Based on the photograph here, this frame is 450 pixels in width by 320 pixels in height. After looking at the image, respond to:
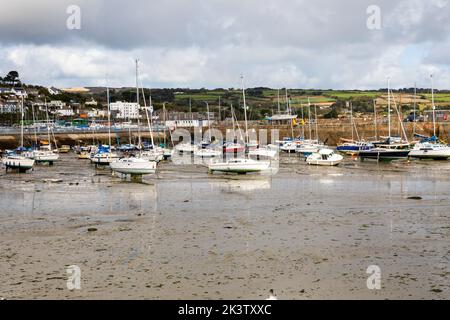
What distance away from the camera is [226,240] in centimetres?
1864

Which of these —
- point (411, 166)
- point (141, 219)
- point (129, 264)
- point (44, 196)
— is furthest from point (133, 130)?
point (129, 264)

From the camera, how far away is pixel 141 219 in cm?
2289

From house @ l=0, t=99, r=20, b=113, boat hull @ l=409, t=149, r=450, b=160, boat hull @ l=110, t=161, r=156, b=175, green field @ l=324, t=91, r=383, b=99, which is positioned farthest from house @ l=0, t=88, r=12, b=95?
boat hull @ l=110, t=161, r=156, b=175

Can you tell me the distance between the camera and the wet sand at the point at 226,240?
13609mm

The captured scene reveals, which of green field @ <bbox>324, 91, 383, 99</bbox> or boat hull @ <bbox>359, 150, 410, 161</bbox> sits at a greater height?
green field @ <bbox>324, 91, 383, 99</bbox>

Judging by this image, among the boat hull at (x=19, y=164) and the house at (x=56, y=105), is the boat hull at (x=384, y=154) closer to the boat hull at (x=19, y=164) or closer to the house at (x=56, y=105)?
the boat hull at (x=19, y=164)

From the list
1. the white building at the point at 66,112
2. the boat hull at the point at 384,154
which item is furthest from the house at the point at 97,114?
the boat hull at the point at 384,154

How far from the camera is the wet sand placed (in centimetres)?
1361

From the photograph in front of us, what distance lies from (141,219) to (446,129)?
233ft

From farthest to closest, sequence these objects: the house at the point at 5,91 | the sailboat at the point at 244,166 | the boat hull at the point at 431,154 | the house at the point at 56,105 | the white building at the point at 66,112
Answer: the house at the point at 5,91 → the house at the point at 56,105 → the white building at the point at 66,112 → the boat hull at the point at 431,154 → the sailboat at the point at 244,166

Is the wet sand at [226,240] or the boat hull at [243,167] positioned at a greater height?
the boat hull at [243,167]

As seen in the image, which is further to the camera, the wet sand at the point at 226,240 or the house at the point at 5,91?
the house at the point at 5,91

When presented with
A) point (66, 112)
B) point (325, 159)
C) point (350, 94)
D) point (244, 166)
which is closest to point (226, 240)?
point (244, 166)

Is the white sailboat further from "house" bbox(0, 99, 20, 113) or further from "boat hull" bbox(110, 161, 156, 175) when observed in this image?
"house" bbox(0, 99, 20, 113)
